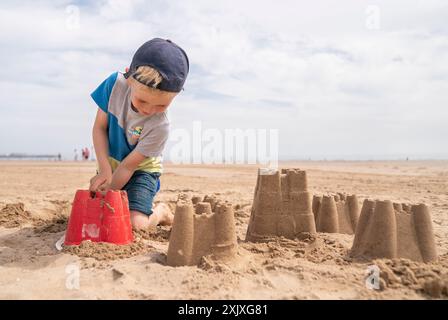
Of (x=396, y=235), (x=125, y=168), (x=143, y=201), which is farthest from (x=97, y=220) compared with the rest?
(x=396, y=235)

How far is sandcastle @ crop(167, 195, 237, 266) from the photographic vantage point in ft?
8.46

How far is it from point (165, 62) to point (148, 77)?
16 centimetres

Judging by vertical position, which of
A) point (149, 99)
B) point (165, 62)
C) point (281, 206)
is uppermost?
point (165, 62)

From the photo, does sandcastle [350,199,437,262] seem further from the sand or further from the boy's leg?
the boy's leg

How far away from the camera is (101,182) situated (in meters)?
3.49

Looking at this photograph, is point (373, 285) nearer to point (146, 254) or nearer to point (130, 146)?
point (146, 254)

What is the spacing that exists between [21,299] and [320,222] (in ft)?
A: 8.01

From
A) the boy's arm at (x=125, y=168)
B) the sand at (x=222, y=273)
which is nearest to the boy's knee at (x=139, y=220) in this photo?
the boy's arm at (x=125, y=168)

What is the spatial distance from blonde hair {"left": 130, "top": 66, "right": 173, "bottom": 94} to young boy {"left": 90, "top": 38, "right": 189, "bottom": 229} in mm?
12

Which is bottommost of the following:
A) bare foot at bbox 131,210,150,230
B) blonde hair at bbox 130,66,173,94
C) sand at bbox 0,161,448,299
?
sand at bbox 0,161,448,299

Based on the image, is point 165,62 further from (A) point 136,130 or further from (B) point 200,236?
(B) point 200,236

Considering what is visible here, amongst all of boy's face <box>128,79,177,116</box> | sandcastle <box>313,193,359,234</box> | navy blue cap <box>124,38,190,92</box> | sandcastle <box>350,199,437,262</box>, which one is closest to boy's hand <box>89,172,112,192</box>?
boy's face <box>128,79,177,116</box>

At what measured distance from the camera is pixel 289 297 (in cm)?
206
